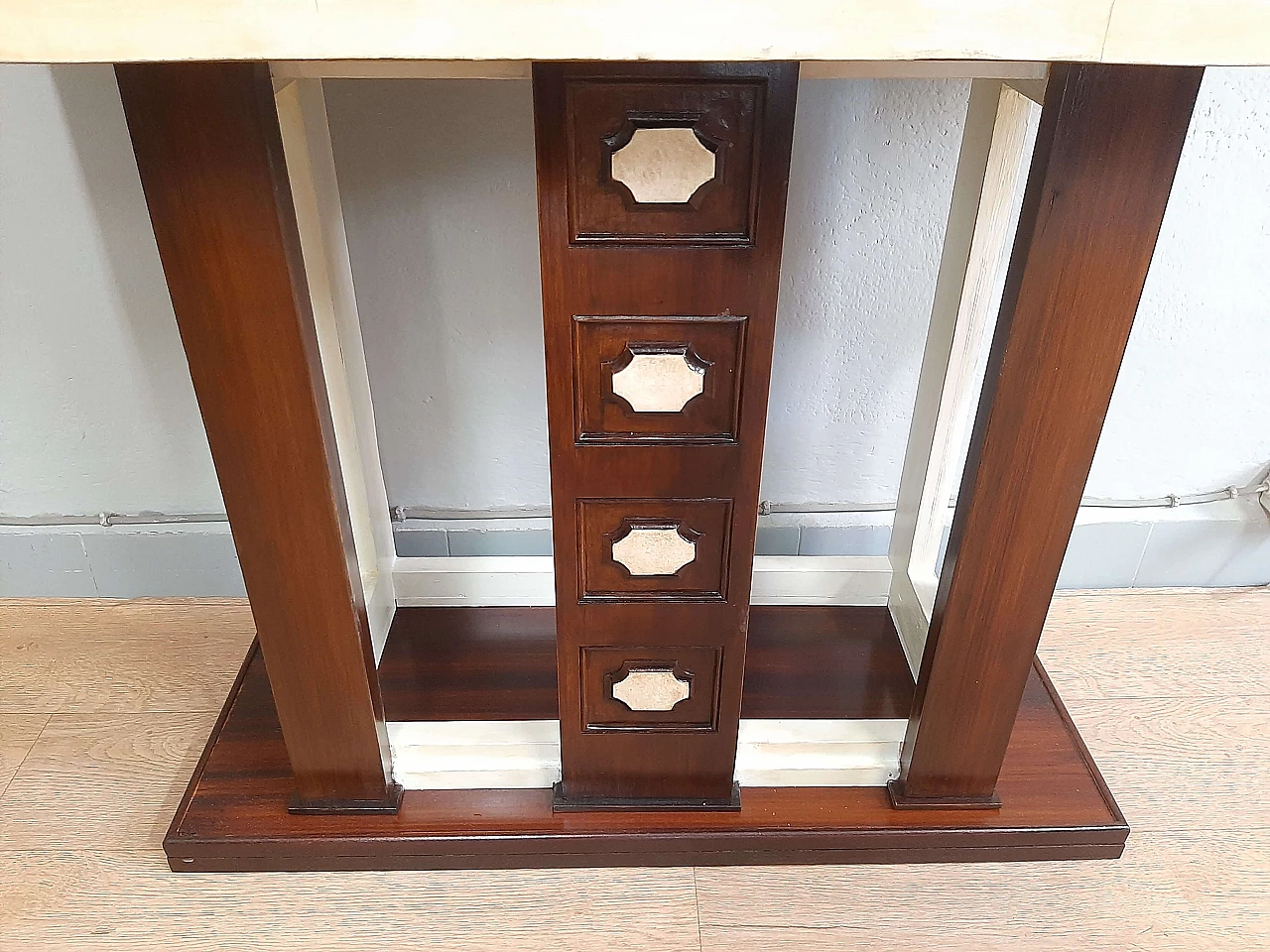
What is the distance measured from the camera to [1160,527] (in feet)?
4.39

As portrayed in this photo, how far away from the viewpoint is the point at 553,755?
3.29ft

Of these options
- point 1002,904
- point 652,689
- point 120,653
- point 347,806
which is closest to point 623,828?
point 652,689

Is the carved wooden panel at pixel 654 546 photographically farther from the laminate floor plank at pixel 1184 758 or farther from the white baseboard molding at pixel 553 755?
the laminate floor plank at pixel 1184 758

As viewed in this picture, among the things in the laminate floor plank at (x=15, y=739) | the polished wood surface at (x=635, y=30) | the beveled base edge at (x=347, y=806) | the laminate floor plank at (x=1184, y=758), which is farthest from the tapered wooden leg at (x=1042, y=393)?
the laminate floor plank at (x=15, y=739)

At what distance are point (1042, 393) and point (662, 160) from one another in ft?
1.11

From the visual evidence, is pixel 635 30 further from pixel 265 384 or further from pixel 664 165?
pixel 265 384

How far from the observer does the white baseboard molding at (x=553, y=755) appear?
99 cm

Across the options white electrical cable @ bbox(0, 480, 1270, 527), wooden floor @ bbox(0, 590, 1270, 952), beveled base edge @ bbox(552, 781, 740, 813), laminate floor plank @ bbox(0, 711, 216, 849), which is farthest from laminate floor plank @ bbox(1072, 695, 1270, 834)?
laminate floor plank @ bbox(0, 711, 216, 849)

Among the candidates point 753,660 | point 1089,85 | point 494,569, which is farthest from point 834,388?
point 1089,85

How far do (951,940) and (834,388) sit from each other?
2.02ft

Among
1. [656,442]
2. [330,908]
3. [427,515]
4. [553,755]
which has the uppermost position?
[656,442]

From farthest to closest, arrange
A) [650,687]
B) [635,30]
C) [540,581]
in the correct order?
[540,581] → [650,687] → [635,30]

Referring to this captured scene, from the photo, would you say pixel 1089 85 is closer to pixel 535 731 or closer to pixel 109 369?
pixel 535 731

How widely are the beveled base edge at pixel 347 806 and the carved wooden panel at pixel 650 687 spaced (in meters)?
0.22
